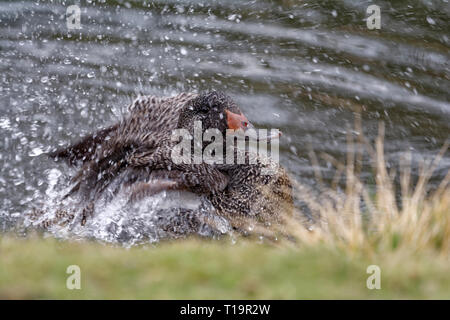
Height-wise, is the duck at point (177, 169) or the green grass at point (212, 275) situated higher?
the green grass at point (212, 275)

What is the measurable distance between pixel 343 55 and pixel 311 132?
2.04 metres

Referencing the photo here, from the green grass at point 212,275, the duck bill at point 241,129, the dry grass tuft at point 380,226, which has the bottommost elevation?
the dry grass tuft at point 380,226

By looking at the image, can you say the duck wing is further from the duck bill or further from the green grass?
the green grass

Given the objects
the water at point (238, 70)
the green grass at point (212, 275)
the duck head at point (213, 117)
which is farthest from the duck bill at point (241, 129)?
the green grass at point (212, 275)

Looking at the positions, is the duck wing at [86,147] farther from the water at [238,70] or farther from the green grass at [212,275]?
the green grass at [212,275]

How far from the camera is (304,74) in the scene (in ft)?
35.5

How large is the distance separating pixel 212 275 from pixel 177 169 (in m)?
3.03

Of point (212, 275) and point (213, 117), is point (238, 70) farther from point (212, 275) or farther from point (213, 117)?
point (212, 275)

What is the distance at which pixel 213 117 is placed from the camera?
24.5 feet

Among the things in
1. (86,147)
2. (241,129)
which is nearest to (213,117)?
(241,129)

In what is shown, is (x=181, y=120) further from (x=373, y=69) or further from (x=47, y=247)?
(x=373, y=69)

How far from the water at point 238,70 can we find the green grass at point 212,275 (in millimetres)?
3959

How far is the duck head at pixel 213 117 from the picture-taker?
7426 mm
